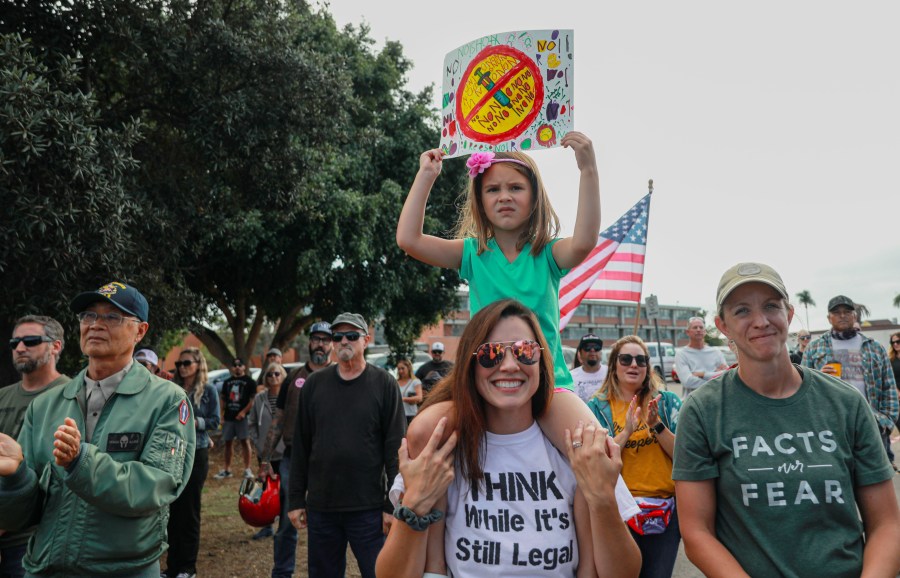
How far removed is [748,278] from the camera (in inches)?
101

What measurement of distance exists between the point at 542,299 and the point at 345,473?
8.25ft

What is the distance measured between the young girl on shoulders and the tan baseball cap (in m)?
0.58

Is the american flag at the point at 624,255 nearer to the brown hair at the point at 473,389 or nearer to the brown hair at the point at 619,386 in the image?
the brown hair at the point at 619,386

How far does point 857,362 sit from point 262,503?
6.32 metres

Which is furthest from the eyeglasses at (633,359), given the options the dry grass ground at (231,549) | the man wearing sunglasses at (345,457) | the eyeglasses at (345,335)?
the dry grass ground at (231,549)

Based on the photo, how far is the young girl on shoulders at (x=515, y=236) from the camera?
301cm

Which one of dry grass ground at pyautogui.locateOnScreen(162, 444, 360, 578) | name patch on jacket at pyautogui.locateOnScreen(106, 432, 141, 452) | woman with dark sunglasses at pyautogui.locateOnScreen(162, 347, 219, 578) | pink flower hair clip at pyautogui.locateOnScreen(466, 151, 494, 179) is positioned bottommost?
dry grass ground at pyautogui.locateOnScreen(162, 444, 360, 578)

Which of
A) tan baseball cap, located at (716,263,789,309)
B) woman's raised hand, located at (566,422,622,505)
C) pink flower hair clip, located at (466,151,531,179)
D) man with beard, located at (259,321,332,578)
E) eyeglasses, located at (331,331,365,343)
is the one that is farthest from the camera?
man with beard, located at (259,321,332,578)

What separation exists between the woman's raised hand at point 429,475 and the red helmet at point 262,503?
4731 millimetres

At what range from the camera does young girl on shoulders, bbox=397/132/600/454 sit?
119 inches

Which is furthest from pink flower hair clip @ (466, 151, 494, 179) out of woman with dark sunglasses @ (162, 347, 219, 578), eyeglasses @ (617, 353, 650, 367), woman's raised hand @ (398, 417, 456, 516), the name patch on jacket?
woman with dark sunglasses @ (162, 347, 219, 578)

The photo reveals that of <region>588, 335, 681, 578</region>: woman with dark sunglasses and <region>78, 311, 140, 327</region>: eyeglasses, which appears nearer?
<region>78, 311, 140, 327</region>: eyeglasses

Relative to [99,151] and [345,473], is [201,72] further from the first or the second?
[345,473]

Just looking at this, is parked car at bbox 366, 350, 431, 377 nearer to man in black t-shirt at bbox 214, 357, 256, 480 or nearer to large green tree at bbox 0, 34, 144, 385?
man in black t-shirt at bbox 214, 357, 256, 480
